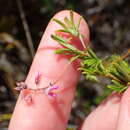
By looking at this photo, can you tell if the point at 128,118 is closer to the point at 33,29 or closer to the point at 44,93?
the point at 44,93

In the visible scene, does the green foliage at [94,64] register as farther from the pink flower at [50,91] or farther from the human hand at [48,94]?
the pink flower at [50,91]

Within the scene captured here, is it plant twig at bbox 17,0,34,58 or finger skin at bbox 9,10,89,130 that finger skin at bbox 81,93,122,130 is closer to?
finger skin at bbox 9,10,89,130

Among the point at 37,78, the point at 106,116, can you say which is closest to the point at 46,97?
the point at 37,78

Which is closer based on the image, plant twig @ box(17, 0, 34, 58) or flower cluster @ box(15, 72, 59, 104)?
flower cluster @ box(15, 72, 59, 104)

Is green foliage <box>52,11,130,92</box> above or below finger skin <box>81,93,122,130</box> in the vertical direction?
above

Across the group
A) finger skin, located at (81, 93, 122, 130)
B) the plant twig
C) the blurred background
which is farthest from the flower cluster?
the plant twig

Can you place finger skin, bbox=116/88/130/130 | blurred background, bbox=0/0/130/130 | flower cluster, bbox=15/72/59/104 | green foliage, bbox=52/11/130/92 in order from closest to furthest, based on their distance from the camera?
finger skin, bbox=116/88/130/130 → green foliage, bbox=52/11/130/92 → flower cluster, bbox=15/72/59/104 → blurred background, bbox=0/0/130/130

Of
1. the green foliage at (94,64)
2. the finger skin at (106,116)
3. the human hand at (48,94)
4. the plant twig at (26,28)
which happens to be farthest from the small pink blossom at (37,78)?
the plant twig at (26,28)
